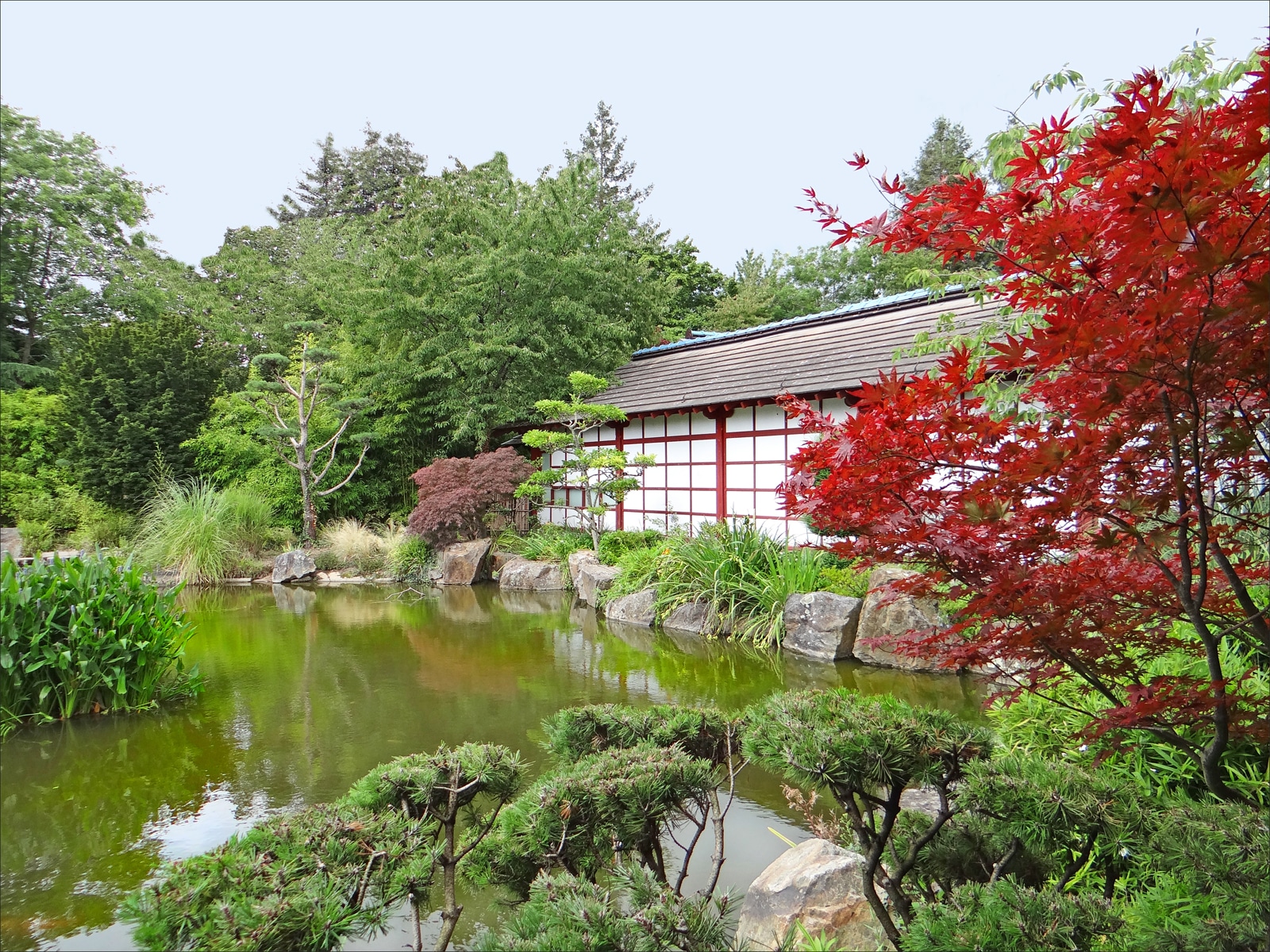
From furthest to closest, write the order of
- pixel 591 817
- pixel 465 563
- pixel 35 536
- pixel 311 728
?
pixel 35 536
pixel 465 563
pixel 311 728
pixel 591 817

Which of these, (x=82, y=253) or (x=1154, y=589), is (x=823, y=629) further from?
(x=82, y=253)

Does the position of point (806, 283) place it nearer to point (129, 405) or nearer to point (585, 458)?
point (585, 458)

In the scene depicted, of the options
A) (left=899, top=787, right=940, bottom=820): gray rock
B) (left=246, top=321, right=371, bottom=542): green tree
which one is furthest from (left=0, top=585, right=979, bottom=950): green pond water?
(left=246, top=321, right=371, bottom=542): green tree

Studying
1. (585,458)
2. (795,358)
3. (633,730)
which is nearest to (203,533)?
(585,458)

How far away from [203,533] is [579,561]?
5.92 m

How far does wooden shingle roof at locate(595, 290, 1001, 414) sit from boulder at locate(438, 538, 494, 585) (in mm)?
3127

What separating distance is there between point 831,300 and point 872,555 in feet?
64.1

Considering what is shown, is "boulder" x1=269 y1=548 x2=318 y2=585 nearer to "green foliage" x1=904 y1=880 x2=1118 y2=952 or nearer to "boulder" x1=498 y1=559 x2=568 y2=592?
"boulder" x1=498 y1=559 x2=568 y2=592

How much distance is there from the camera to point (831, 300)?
20531mm

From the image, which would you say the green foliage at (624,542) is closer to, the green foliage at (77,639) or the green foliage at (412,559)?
the green foliage at (412,559)

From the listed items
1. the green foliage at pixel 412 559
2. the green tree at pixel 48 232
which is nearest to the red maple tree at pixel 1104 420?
the green foliage at pixel 412 559

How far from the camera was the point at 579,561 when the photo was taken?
31.6ft

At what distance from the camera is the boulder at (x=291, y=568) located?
11414mm

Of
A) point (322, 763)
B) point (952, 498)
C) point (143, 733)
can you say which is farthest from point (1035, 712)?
point (143, 733)
